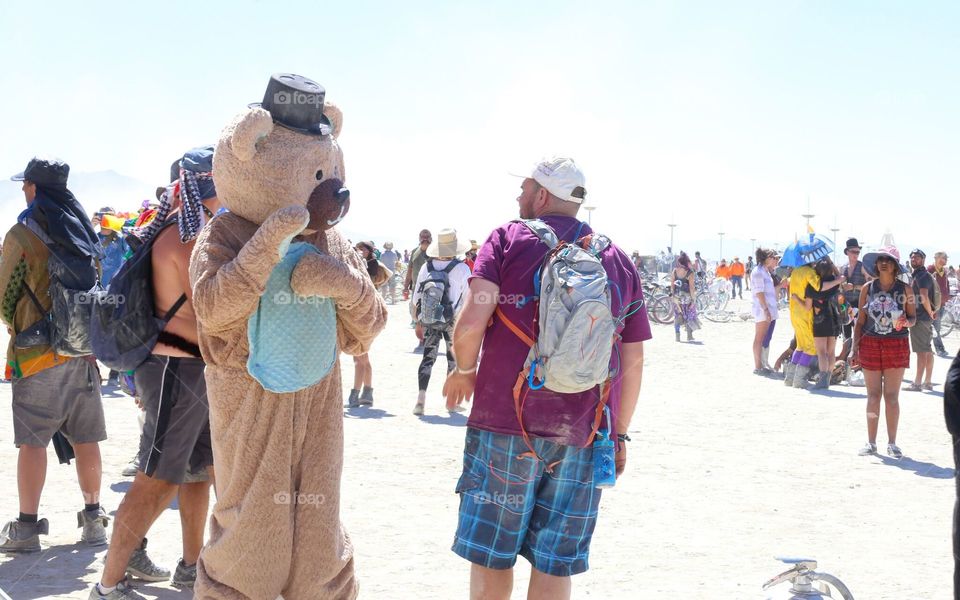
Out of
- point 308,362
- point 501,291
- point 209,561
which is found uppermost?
point 501,291

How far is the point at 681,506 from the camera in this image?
6.03 m

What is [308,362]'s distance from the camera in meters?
2.81

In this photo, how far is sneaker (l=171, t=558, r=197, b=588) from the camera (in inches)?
163

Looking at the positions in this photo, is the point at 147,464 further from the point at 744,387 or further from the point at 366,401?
the point at 744,387

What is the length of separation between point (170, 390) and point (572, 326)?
1.82 metres

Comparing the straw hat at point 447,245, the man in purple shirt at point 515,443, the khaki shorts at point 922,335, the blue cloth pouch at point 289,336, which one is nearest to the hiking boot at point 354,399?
the straw hat at point 447,245

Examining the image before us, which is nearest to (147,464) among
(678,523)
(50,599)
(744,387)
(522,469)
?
(50,599)

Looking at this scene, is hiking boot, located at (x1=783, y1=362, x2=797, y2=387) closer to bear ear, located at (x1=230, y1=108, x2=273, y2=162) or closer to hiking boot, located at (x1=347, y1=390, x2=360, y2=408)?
hiking boot, located at (x1=347, y1=390, x2=360, y2=408)

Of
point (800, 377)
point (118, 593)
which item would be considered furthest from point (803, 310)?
point (118, 593)

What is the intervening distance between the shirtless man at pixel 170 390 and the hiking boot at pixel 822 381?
9874mm

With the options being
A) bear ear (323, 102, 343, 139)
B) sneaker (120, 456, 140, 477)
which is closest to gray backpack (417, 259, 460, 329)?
sneaker (120, 456, 140, 477)

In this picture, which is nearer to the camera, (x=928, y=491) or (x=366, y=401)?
(x=928, y=491)

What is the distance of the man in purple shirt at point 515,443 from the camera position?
3.21m

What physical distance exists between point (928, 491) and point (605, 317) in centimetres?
485
